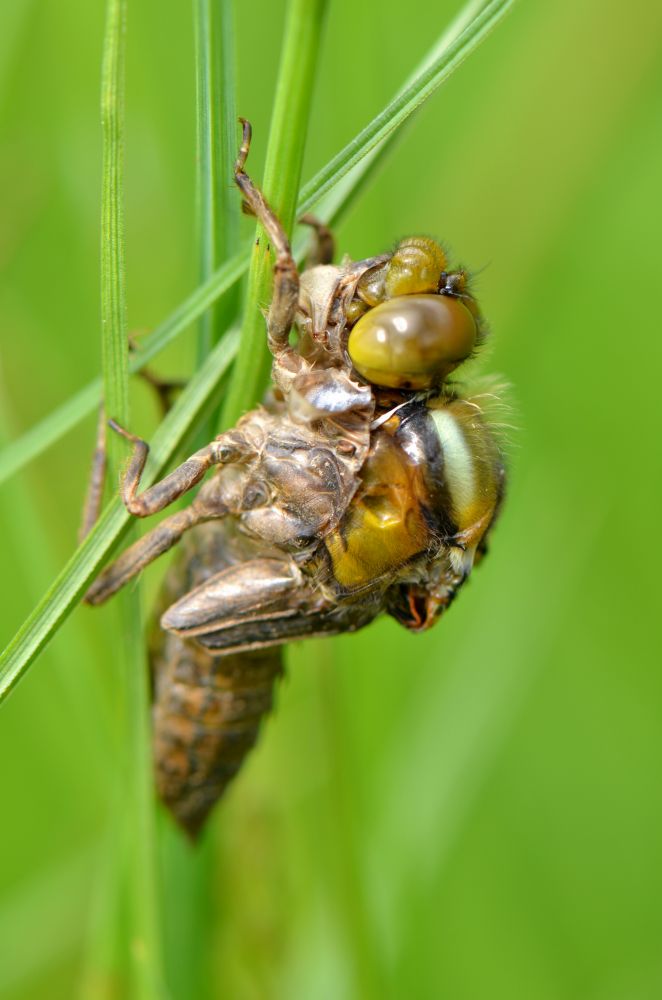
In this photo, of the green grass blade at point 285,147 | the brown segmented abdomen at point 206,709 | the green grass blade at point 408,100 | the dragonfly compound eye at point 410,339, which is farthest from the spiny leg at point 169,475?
the brown segmented abdomen at point 206,709

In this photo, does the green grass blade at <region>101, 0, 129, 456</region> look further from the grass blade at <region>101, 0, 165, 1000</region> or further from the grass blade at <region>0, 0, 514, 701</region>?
the grass blade at <region>0, 0, 514, 701</region>

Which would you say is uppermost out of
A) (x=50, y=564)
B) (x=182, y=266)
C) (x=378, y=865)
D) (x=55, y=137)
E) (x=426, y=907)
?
(x=55, y=137)

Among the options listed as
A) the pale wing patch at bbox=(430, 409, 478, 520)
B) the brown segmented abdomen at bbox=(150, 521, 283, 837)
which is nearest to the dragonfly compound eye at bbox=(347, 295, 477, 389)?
the pale wing patch at bbox=(430, 409, 478, 520)

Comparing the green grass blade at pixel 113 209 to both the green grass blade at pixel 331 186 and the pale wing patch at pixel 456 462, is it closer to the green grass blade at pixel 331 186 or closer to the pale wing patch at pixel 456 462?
the green grass blade at pixel 331 186

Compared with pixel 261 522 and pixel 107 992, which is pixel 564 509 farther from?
pixel 107 992

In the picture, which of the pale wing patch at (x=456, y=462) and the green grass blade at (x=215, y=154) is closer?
the green grass blade at (x=215, y=154)

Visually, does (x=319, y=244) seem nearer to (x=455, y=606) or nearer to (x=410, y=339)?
(x=410, y=339)

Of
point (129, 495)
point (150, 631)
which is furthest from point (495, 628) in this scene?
point (129, 495)
